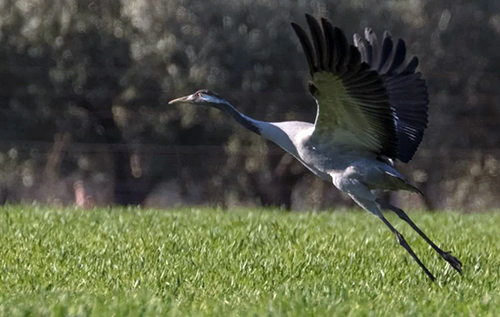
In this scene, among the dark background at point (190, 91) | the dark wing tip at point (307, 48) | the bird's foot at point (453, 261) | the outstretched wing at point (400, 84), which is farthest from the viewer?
the dark background at point (190, 91)

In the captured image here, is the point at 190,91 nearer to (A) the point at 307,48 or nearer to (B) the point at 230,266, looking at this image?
(B) the point at 230,266

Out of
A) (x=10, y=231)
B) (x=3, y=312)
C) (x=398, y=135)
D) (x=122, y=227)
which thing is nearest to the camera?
(x=3, y=312)

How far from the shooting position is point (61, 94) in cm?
2506

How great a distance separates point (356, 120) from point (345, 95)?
1.21 ft

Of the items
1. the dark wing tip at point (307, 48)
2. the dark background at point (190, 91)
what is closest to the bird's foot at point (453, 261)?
the dark wing tip at point (307, 48)

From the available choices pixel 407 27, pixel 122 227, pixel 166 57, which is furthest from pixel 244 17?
pixel 122 227

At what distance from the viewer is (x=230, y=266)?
7.85 metres

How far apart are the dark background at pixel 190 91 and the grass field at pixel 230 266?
12125 mm

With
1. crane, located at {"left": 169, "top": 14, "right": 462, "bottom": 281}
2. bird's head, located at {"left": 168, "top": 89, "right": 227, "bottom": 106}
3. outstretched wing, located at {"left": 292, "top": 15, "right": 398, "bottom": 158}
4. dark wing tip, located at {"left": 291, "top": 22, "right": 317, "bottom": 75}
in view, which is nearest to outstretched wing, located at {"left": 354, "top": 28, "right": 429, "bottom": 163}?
crane, located at {"left": 169, "top": 14, "right": 462, "bottom": 281}

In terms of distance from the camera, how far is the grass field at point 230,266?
18.5 feet

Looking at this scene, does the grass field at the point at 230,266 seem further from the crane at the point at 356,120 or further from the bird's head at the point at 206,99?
the bird's head at the point at 206,99

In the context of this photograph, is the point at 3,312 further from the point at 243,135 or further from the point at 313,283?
the point at 243,135

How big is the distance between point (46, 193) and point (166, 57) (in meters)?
4.42

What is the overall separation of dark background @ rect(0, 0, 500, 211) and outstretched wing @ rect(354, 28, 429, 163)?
15848 millimetres
